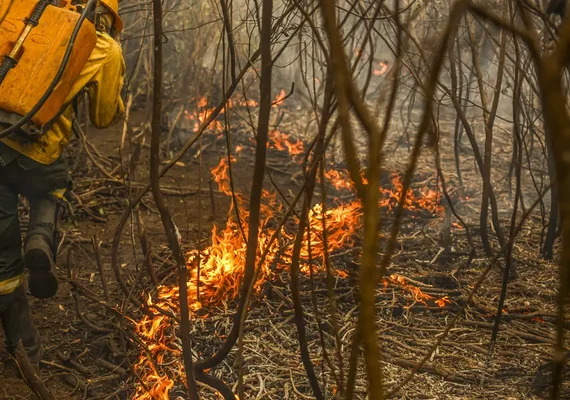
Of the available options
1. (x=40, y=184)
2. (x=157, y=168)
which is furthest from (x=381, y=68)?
(x=157, y=168)

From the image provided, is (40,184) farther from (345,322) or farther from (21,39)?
(345,322)

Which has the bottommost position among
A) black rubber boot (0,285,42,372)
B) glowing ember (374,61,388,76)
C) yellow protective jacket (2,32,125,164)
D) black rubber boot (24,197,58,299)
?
black rubber boot (0,285,42,372)

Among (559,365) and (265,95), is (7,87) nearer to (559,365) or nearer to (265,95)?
(265,95)

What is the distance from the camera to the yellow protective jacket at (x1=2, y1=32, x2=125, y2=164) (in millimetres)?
2723

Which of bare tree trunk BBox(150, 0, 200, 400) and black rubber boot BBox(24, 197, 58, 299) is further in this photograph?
black rubber boot BBox(24, 197, 58, 299)

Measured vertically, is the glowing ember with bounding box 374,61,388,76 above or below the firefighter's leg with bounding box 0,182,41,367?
above

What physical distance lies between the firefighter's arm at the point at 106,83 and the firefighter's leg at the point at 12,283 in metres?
0.53

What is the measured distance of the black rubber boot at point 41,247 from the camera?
270cm

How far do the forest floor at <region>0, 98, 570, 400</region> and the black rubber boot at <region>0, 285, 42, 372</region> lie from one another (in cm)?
12

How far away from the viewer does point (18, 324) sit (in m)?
2.90

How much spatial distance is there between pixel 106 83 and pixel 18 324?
1259 mm

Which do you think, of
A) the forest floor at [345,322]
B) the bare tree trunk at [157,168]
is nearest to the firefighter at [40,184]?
the forest floor at [345,322]

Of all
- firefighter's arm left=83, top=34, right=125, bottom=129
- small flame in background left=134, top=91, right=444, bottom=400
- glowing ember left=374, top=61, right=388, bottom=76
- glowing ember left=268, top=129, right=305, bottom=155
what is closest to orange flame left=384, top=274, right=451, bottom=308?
small flame in background left=134, top=91, right=444, bottom=400

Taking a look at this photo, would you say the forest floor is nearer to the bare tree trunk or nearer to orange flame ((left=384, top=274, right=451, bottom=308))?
orange flame ((left=384, top=274, right=451, bottom=308))
